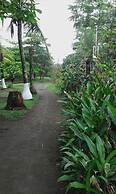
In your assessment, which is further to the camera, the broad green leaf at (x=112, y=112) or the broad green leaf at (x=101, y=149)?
the broad green leaf at (x=112, y=112)

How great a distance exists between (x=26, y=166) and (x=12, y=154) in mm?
1146

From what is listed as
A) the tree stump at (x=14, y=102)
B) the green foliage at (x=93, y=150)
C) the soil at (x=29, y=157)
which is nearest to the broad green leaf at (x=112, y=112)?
the green foliage at (x=93, y=150)

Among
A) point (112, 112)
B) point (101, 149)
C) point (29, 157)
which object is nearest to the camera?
point (101, 149)

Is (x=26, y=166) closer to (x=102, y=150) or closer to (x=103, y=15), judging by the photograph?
(x=102, y=150)

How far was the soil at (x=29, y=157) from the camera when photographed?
247 inches

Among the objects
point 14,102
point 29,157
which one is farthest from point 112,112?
Result: point 14,102

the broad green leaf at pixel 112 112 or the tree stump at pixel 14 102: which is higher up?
the broad green leaf at pixel 112 112

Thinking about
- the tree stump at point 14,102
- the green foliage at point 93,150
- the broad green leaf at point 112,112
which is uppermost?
the broad green leaf at point 112,112

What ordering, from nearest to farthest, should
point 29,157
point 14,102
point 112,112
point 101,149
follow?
point 101,149 < point 112,112 < point 29,157 < point 14,102

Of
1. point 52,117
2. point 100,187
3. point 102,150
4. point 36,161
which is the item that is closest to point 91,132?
point 102,150

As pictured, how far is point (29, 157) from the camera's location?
8.18 metres

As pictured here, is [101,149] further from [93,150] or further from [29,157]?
[29,157]

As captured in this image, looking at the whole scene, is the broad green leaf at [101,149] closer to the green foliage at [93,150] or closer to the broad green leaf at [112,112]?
the green foliage at [93,150]

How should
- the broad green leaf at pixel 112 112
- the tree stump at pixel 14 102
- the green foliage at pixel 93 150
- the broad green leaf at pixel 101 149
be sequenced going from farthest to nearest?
the tree stump at pixel 14 102
the broad green leaf at pixel 112 112
the broad green leaf at pixel 101 149
the green foliage at pixel 93 150
